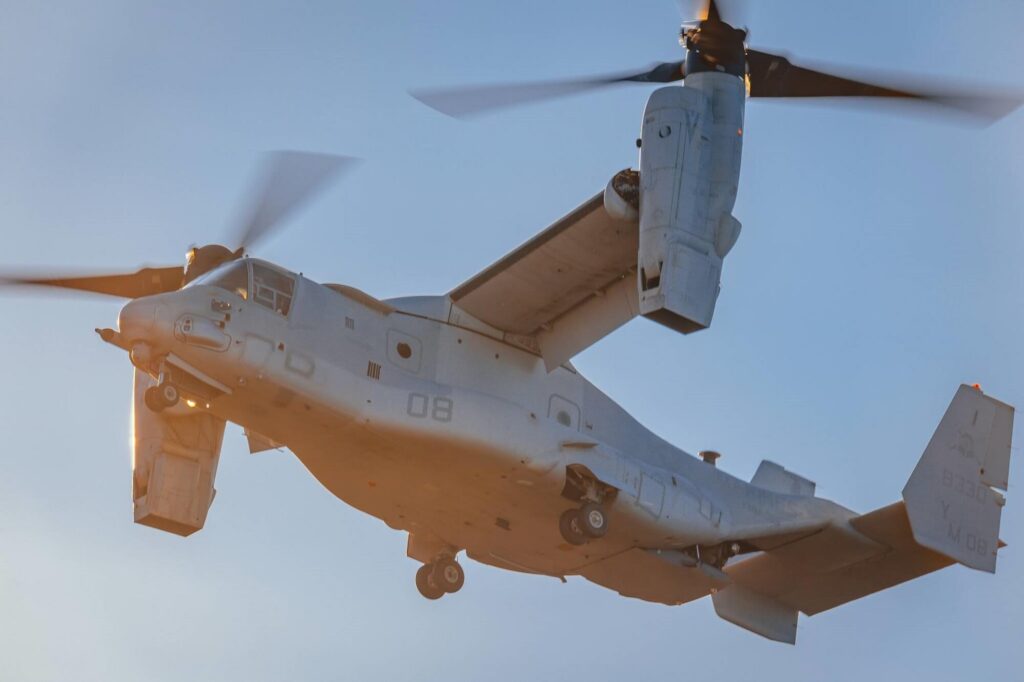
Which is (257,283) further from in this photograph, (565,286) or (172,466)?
(565,286)

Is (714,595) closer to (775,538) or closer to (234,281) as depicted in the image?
(775,538)

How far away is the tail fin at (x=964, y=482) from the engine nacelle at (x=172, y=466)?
32.6ft

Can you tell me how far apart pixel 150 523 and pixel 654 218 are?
843 centimetres

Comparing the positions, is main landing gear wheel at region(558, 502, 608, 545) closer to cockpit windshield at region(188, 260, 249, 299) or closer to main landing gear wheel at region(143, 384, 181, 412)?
cockpit windshield at region(188, 260, 249, 299)

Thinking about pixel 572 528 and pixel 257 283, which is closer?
pixel 257 283

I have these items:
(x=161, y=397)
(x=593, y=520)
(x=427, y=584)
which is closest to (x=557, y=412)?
(x=593, y=520)

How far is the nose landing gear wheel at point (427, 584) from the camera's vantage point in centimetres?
2689

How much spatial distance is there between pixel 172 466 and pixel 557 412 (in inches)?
215

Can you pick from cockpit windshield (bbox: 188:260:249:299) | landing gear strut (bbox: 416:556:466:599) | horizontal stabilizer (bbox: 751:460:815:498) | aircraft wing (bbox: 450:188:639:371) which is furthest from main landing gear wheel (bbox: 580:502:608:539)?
cockpit windshield (bbox: 188:260:249:299)

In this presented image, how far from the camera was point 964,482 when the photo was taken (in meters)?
27.0

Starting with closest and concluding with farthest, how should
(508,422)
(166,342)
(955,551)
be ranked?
(166,342), (508,422), (955,551)

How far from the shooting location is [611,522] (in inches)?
989

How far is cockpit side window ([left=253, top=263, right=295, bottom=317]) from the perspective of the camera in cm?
2334

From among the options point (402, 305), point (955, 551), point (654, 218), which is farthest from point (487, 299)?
point (955, 551)
